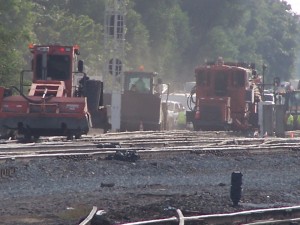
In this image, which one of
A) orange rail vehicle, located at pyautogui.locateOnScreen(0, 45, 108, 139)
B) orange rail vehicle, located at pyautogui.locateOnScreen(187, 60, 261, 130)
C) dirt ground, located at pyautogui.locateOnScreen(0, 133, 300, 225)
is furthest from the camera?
orange rail vehicle, located at pyautogui.locateOnScreen(187, 60, 261, 130)

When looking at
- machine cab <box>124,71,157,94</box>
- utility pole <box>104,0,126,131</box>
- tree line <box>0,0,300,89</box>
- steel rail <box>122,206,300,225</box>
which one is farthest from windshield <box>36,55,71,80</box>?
utility pole <box>104,0,126,131</box>

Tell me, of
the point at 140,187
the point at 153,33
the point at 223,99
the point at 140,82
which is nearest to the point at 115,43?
the point at 140,82

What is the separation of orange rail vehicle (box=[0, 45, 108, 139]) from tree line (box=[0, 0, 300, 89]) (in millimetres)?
11810

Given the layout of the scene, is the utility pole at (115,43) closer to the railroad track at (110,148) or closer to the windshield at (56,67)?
the windshield at (56,67)

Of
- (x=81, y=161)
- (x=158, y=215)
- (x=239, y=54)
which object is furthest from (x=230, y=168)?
(x=239, y=54)

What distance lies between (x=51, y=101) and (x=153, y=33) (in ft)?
187

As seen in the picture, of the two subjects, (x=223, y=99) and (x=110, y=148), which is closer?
(x=110, y=148)

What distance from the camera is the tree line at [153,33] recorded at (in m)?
55.3

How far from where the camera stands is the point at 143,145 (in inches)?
1037

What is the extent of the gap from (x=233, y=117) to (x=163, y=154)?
20378 mm

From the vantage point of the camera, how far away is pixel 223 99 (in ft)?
Answer: 138

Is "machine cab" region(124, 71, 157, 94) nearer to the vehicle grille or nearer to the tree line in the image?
the vehicle grille

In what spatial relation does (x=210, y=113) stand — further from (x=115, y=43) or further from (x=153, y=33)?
(x=153, y=33)

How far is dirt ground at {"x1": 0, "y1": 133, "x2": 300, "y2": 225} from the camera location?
1441 centimetres
